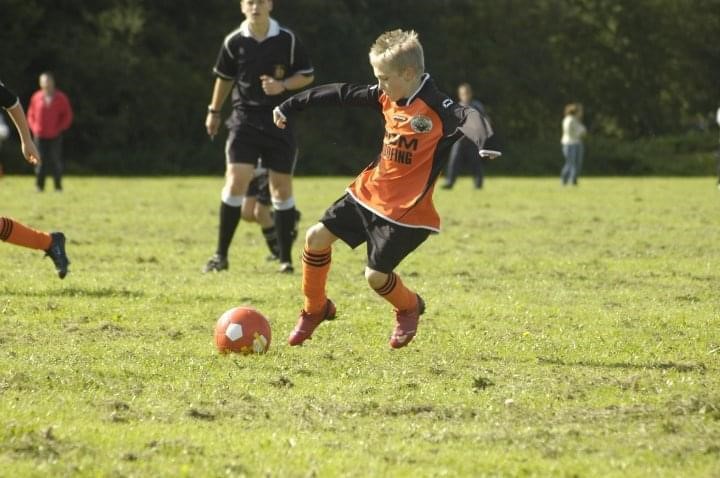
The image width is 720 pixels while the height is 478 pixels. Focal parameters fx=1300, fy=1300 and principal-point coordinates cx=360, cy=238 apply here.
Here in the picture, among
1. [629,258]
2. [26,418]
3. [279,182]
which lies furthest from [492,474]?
[629,258]

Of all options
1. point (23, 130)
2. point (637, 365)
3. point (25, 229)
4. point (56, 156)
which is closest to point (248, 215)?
point (25, 229)

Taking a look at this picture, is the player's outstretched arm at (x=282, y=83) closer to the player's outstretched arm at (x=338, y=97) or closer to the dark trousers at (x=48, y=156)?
the player's outstretched arm at (x=338, y=97)

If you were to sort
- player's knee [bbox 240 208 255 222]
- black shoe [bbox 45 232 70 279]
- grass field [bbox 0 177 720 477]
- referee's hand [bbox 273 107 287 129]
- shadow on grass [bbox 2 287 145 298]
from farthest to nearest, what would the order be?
1. player's knee [bbox 240 208 255 222]
2. black shoe [bbox 45 232 70 279]
3. shadow on grass [bbox 2 287 145 298]
4. referee's hand [bbox 273 107 287 129]
5. grass field [bbox 0 177 720 477]

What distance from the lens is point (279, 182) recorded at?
37.3 feet

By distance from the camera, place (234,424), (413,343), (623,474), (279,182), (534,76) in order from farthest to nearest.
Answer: (534,76)
(279,182)
(413,343)
(234,424)
(623,474)

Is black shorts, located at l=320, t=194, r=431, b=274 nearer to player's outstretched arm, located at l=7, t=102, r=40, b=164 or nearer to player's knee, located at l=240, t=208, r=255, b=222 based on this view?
player's outstretched arm, located at l=7, t=102, r=40, b=164

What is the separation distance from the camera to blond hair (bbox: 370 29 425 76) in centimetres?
700

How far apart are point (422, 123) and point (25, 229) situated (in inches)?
147

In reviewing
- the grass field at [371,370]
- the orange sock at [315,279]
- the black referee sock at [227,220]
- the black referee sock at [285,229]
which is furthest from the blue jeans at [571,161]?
the orange sock at [315,279]

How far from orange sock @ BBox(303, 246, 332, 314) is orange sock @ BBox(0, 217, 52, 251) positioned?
9.45 ft

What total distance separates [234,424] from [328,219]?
2.17 meters

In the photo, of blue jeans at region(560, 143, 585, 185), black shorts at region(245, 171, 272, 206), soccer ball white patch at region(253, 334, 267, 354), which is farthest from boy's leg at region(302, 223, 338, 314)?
blue jeans at region(560, 143, 585, 185)

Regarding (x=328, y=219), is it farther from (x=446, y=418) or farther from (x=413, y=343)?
(x=446, y=418)

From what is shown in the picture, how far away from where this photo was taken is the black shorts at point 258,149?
11.1 metres
